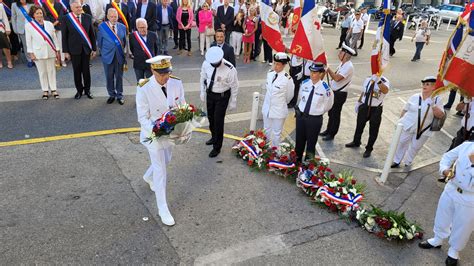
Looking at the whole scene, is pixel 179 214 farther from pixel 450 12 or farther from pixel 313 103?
pixel 450 12

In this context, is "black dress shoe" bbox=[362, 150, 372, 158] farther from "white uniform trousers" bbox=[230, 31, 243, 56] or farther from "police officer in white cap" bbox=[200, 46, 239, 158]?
"white uniform trousers" bbox=[230, 31, 243, 56]

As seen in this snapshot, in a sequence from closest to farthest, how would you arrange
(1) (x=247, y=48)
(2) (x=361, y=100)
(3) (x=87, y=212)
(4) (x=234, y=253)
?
(4) (x=234, y=253) → (3) (x=87, y=212) → (2) (x=361, y=100) → (1) (x=247, y=48)

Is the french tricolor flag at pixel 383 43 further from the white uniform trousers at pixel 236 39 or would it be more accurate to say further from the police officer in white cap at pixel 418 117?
the white uniform trousers at pixel 236 39

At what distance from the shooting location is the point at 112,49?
27.5ft

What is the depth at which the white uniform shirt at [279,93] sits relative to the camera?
248 inches

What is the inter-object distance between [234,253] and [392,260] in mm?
1901

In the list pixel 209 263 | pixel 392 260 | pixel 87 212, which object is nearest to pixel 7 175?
pixel 87 212

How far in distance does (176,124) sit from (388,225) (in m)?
2.98

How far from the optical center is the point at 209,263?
420 centimetres

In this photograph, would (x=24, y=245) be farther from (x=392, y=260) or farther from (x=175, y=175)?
(x=392, y=260)

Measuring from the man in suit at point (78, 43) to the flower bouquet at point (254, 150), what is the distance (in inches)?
169

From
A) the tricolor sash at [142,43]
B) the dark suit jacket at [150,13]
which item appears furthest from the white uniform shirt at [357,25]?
the tricolor sash at [142,43]

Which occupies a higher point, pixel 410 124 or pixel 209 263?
pixel 410 124

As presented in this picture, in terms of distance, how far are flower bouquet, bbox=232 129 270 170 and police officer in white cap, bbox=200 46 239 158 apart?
16.3 inches
